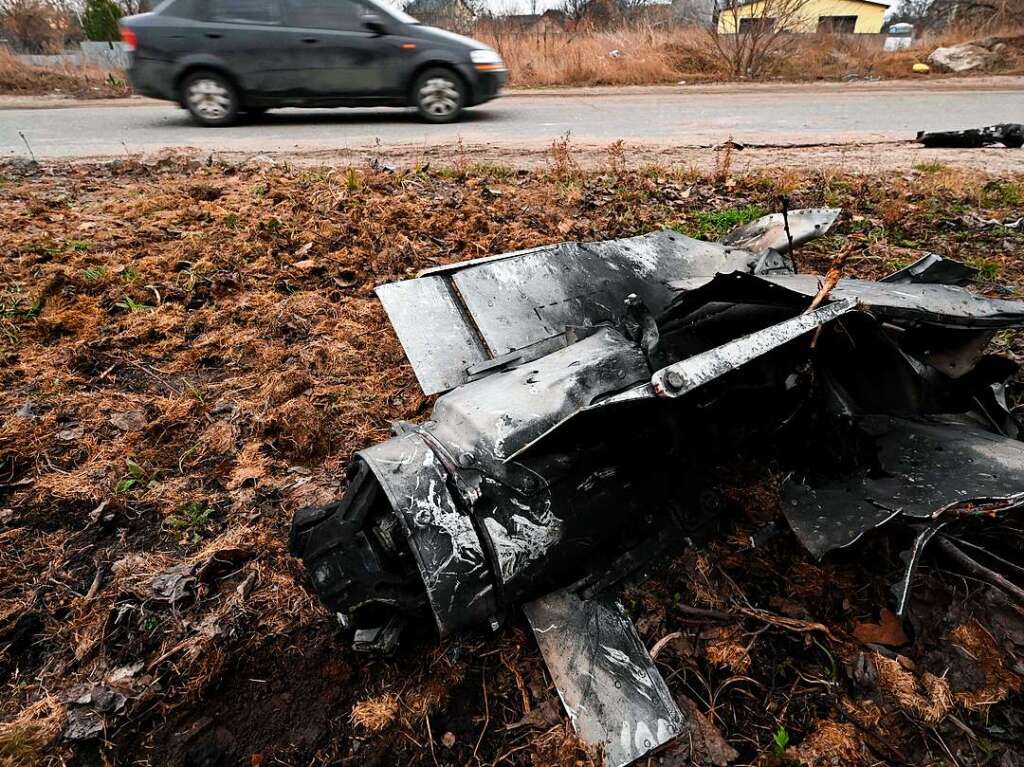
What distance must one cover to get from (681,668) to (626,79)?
1437 cm

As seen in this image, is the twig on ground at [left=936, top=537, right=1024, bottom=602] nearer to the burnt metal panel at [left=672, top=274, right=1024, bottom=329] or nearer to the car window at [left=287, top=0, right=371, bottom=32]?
the burnt metal panel at [left=672, top=274, right=1024, bottom=329]

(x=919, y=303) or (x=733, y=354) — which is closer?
(x=733, y=354)

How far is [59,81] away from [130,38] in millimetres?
8268

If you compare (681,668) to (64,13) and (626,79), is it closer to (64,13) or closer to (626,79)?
(626,79)

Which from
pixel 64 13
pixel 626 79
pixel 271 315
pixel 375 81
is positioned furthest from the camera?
pixel 64 13

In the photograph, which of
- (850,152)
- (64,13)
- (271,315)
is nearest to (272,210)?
(271,315)

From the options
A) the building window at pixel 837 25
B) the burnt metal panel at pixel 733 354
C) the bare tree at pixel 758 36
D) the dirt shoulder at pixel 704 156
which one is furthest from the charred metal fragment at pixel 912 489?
the building window at pixel 837 25

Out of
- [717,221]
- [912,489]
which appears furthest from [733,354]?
[717,221]

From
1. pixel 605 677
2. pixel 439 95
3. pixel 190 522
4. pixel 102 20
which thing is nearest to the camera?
pixel 605 677

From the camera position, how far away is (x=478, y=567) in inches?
55.7

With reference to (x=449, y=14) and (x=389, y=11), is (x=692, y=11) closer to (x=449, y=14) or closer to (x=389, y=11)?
(x=449, y=14)

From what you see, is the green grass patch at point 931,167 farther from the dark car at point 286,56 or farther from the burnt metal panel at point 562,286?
the dark car at point 286,56

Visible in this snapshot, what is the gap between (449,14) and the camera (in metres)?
22.5

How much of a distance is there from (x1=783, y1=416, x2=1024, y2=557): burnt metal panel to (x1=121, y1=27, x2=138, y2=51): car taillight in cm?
905
